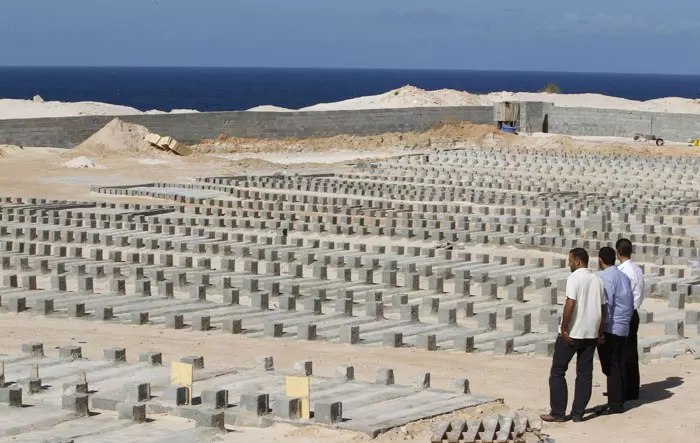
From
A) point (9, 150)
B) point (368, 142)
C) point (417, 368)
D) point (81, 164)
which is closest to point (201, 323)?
point (417, 368)

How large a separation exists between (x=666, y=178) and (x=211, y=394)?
23737 mm

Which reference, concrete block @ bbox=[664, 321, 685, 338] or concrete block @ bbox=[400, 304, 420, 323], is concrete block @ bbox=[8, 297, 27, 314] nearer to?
concrete block @ bbox=[400, 304, 420, 323]

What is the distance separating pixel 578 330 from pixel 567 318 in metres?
0.12

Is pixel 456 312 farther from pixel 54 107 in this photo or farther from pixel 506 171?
pixel 54 107

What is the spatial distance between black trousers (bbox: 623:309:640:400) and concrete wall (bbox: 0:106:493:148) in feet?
89.6

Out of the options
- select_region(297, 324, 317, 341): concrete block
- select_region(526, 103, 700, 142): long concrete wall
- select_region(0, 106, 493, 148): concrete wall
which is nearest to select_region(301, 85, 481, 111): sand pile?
select_region(526, 103, 700, 142): long concrete wall

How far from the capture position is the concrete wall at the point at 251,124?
35750mm

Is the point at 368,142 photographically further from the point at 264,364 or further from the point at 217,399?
the point at 217,399

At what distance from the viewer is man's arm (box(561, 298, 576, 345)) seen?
351 inches

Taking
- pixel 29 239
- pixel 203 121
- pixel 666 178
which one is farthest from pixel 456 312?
pixel 203 121

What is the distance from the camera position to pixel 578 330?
29.6 ft

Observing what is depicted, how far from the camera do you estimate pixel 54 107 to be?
49281 millimetres

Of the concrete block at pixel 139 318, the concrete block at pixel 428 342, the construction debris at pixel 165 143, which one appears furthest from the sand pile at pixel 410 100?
the concrete block at pixel 428 342

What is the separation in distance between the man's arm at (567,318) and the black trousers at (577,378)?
6 centimetres
